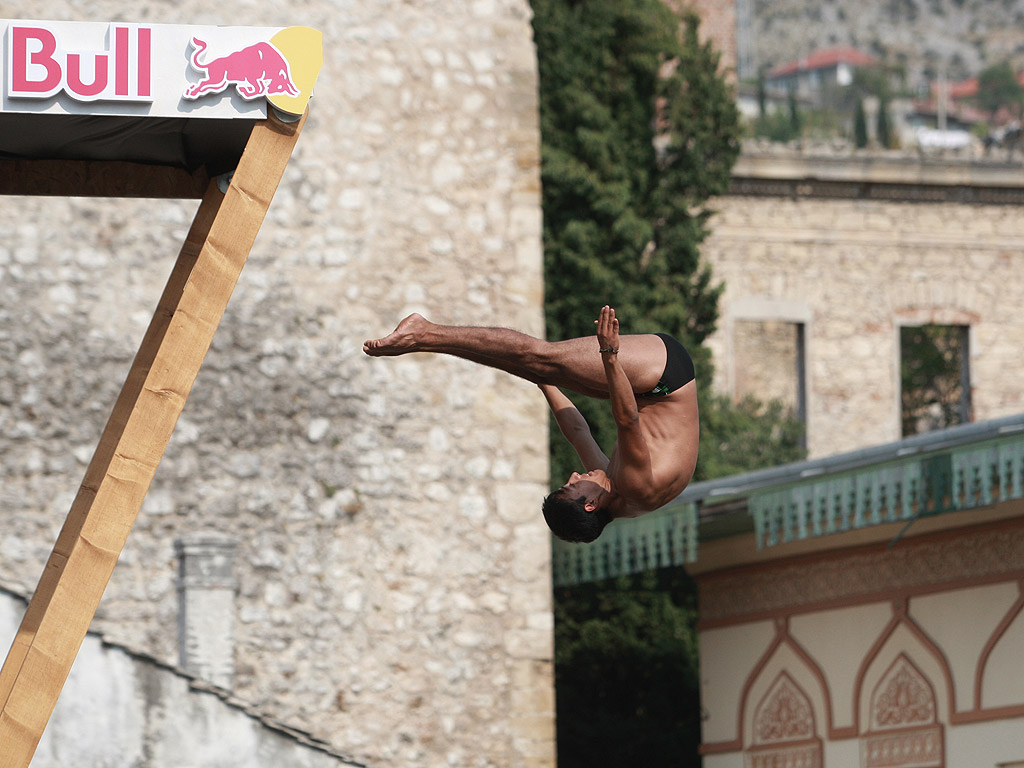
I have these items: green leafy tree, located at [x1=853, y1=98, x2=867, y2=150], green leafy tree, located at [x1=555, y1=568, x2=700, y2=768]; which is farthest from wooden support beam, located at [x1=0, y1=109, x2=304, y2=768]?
green leafy tree, located at [x1=853, y1=98, x2=867, y2=150]

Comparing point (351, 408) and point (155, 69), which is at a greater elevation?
point (351, 408)

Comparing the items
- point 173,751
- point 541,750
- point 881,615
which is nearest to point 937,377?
point 881,615

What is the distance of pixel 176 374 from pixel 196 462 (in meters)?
6.45

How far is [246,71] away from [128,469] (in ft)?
4.89

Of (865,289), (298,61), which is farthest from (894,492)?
(865,289)

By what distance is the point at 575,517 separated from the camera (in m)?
6.51

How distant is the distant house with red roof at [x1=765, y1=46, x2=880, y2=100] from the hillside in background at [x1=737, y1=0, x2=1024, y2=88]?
41.0 inches

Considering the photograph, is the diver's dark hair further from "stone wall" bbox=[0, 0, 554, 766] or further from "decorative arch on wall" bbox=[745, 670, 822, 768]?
"decorative arch on wall" bbox=[745, 670, 822, 768]

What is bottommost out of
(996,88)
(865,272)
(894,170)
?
(865,272)

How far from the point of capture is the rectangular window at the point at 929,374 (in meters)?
25.2

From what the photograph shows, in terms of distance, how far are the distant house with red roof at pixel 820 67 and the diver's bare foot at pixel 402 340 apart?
8211cm

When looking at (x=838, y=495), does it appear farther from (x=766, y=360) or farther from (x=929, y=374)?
(x=929, y=374)

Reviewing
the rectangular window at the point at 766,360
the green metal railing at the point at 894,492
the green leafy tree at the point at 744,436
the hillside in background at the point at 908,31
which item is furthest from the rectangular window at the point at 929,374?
the hillside in background at the point at 908,31

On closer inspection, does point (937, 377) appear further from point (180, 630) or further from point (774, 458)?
point (180, 630)
